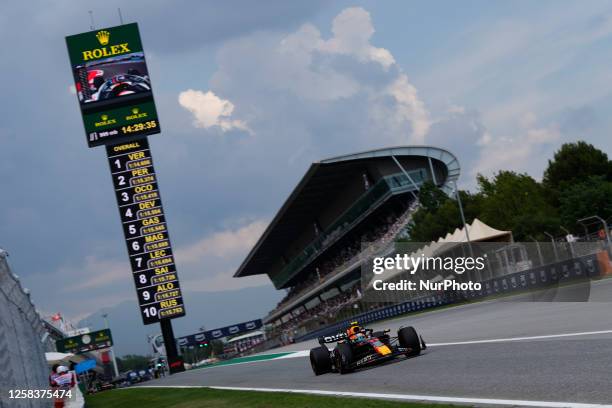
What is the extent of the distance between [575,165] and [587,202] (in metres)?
12.2

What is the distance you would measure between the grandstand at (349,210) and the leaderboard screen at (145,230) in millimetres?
11927

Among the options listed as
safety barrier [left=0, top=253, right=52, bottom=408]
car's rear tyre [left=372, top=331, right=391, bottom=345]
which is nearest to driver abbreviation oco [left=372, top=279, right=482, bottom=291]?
car's rear tyre [left=372, top=331, right=391, bottom=345]

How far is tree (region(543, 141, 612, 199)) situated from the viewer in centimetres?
5900

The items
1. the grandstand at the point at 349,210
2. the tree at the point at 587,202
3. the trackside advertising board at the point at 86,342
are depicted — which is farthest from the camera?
the grandstand at the point at 349,210

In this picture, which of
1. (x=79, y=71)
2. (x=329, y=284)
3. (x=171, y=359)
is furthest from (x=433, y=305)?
(x=329, y=284)

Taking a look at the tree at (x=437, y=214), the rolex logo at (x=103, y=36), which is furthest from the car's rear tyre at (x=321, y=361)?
the tree at (x=437, y=214)

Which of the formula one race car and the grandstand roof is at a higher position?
the grandstand roof

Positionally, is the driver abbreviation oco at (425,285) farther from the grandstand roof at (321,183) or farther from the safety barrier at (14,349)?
the safety barrier at (14,349)

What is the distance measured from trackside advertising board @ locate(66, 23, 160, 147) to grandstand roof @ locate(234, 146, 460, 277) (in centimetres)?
2414

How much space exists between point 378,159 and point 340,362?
185 feet

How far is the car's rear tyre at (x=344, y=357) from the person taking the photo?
47.6ft

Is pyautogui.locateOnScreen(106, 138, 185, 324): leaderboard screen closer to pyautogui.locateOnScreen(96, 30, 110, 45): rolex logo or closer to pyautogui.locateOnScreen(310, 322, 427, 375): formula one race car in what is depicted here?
pyautogui.locateOnScreen(96, 30, 110, 45): rolex logo

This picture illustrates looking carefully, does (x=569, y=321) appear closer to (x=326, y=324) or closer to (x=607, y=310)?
(x=607, y=310)

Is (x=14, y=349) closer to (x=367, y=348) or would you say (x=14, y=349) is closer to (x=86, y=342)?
(x=367, y=348)
